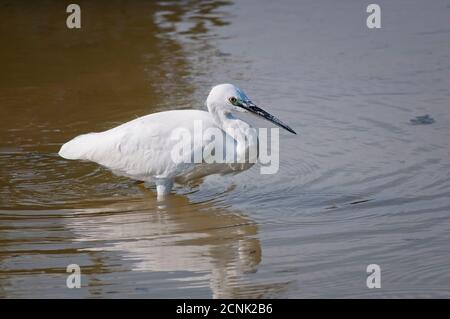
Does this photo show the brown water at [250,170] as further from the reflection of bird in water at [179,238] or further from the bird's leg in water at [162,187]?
the bird's leg in water at [162,187]

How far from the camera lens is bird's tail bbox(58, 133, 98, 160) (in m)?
8.63

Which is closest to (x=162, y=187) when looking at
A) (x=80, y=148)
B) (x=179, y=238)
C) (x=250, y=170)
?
(x=80, y=148)

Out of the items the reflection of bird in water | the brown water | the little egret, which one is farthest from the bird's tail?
the reflection of bird in water

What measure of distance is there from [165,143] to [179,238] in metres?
1.09

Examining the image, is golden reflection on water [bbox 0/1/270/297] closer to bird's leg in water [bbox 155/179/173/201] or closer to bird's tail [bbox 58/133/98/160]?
bird's leg in water [bbox 155/179/173/201]

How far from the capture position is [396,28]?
13195mm

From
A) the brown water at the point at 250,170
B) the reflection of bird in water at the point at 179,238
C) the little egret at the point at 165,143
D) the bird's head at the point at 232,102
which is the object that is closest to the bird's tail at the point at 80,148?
the little egret at the point at 165,143

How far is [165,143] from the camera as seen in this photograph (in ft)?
27.5

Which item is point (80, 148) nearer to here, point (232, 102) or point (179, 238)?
point (232, 102)

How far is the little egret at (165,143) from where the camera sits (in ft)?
27.0

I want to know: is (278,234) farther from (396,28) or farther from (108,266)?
(396,28)

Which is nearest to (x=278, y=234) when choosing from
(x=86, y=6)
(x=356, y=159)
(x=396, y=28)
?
(x=356, y=159)

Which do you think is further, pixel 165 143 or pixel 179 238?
pixel 165 143
